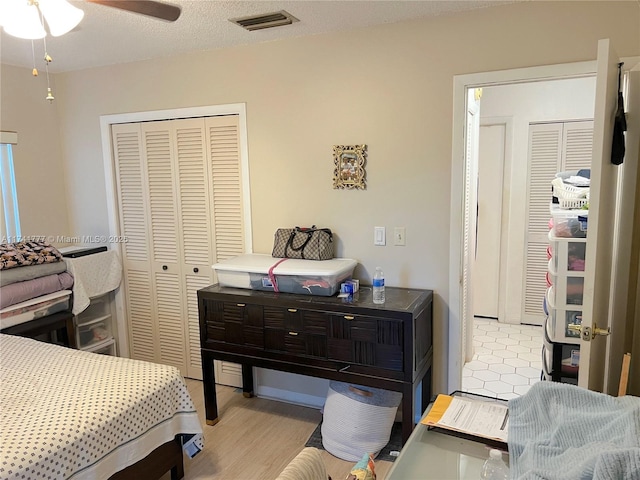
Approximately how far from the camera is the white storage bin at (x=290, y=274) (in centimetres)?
267

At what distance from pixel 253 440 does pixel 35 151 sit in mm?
2742

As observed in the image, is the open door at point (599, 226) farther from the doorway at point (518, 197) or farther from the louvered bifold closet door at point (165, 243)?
the louvered bifold closet door at point (165, 243)

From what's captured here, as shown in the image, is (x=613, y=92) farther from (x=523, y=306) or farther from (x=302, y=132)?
(x=523, y=306)

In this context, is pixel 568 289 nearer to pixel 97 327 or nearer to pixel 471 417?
pixel 471 417

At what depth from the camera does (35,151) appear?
367cm

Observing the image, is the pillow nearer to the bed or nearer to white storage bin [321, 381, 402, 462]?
the bed

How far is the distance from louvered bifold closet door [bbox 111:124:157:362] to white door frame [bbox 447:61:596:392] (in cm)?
230

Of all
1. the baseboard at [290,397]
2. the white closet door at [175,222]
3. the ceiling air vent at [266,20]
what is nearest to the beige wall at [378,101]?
the white closet door at [175,222]

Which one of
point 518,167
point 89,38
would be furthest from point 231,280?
point 518,167

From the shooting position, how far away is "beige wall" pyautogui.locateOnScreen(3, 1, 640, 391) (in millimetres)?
2387

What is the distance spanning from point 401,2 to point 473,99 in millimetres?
1248

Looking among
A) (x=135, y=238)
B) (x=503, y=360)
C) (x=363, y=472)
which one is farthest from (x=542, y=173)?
(x=363, y=472)

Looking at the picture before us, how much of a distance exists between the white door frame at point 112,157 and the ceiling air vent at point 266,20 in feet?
1.96

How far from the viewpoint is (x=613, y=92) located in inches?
69.0
